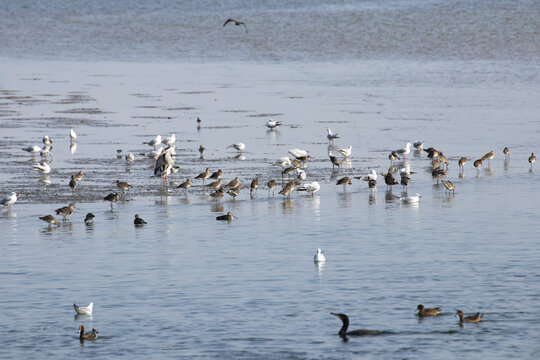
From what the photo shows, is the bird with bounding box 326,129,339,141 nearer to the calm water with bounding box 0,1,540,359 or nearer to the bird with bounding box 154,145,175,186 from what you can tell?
the calm water with bounding box 0,1,540,359

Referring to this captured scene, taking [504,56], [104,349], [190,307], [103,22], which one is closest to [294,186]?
[190,307]

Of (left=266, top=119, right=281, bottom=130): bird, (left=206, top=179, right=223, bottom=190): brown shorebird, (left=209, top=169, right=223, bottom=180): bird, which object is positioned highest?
(left=266, top=119, right=281, bottom=130): bird

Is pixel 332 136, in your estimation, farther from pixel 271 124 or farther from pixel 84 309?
pixel 84 309

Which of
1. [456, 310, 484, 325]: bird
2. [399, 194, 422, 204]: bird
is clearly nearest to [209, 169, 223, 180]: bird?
[399, 194, 422, 204]: bird

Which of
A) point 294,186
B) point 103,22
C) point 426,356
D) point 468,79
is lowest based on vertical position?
point 426,356

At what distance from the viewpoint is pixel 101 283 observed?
16.8m

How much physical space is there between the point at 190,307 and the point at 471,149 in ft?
54.8

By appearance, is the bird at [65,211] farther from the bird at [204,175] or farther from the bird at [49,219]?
the bird at [204,175]

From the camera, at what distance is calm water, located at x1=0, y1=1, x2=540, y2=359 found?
47.3ft

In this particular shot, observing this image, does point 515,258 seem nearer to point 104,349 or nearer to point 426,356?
point 426,356

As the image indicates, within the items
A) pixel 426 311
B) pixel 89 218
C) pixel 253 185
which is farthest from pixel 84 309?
pixel 253 185

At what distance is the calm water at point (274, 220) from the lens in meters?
14.4

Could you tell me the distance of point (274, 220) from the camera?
21.7 meters

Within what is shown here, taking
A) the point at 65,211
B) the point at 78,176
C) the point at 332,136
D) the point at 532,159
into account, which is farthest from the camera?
the point at 332,136
